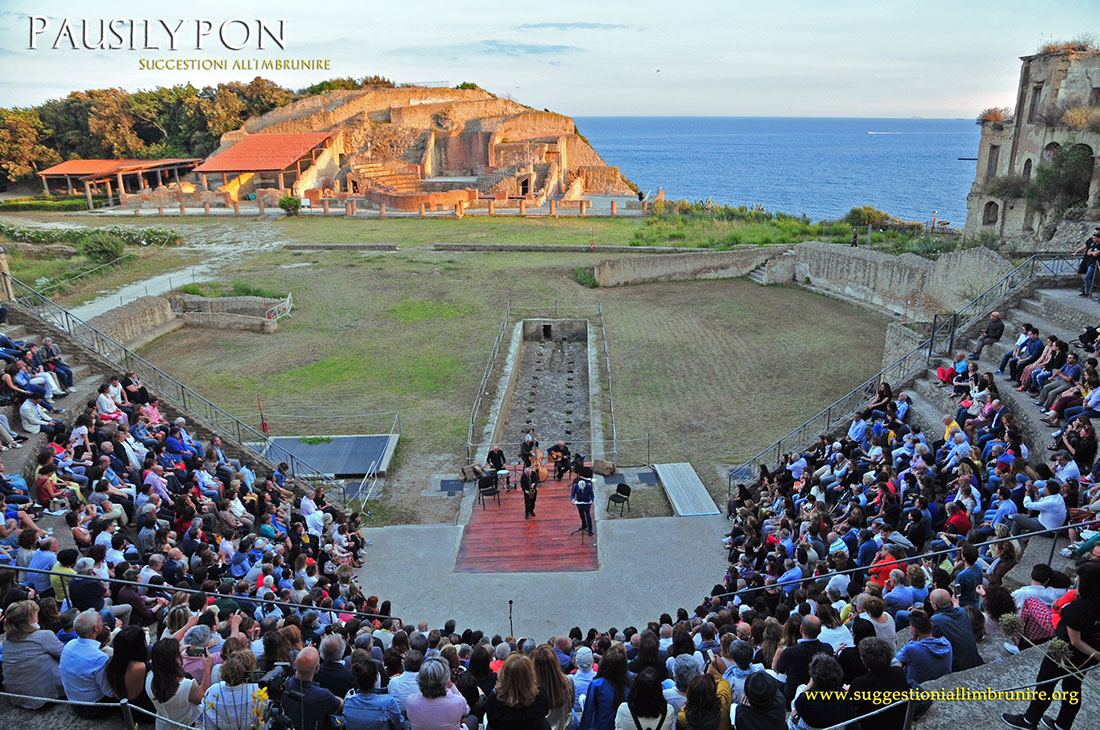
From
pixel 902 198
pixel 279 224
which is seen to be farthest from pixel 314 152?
pixel 902 198

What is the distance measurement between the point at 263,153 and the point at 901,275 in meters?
45.2

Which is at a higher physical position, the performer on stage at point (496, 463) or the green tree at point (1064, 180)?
the green tree at point (1064, 180)

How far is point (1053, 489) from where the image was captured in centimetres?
813

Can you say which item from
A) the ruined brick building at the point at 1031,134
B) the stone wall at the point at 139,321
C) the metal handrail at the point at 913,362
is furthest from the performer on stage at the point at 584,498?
the ruined brick building at the point at 1031,134

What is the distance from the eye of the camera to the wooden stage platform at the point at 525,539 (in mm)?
11750

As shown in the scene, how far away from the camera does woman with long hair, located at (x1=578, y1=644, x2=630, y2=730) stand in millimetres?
5703

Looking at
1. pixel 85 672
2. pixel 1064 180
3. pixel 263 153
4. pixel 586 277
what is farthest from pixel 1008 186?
pixel 263 153

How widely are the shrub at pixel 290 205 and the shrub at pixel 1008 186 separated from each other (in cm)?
3795

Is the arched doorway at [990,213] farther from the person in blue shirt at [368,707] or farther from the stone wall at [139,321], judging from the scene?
the person in blue shirt at [368,707]

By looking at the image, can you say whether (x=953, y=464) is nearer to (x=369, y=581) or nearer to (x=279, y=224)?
(x=369, y=581)

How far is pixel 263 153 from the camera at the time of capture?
2172 inches

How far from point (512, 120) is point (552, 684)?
63.2 metres

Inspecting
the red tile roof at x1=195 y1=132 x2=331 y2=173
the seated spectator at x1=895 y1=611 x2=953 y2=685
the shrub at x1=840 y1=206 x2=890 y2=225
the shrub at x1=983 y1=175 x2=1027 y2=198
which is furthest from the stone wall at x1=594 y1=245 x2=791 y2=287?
the red tile roof at x1=195 y1=132 x2=331 y2=173

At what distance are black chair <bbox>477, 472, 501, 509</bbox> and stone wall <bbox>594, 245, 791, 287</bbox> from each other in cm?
1925
